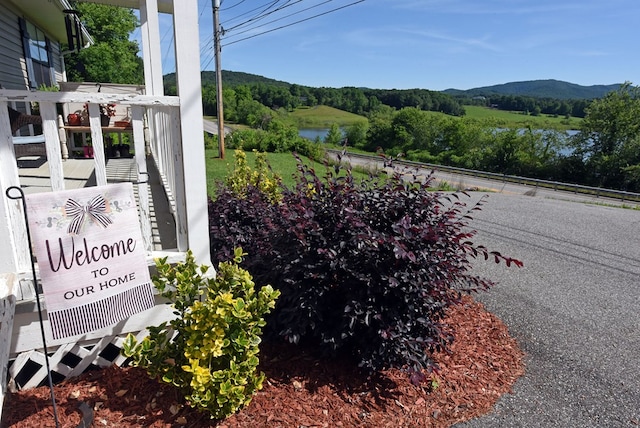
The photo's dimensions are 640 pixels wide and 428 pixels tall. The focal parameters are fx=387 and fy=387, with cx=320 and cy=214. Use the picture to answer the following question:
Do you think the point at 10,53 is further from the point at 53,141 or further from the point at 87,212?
the point at 87,212

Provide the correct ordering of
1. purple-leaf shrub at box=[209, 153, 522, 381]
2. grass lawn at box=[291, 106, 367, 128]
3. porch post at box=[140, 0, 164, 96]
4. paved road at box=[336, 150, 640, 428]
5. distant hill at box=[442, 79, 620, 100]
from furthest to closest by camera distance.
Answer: distant hill at box=[442, 79, 620, 100] → grass lawn at box=[291, 106, 367, 128] → porch post at box=[140, 0, 164, 96] → paved road at box=[336, 150, 640, 428] → purple-leaf shrub at box=[209, 153, 522, 381]

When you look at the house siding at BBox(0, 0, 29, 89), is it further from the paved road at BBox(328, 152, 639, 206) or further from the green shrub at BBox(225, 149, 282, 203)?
the paved road at BBox(328, 152, 639, 206)

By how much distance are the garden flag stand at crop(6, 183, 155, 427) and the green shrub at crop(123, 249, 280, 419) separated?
15cm

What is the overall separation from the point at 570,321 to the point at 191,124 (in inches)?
154

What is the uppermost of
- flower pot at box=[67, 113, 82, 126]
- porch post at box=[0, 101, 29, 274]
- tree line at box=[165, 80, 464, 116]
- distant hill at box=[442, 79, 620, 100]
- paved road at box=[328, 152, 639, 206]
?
distant hill at box=[442, 79, 620, 100]

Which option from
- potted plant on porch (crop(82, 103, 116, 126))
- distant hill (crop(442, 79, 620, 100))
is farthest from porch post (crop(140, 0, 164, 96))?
distant hill (crop(442, 79, 620, 100))

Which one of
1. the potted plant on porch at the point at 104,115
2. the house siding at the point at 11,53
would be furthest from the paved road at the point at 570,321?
the house siding at the point at 11,53

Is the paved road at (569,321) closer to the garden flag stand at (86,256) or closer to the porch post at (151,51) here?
the garden flag stand at (86,256)

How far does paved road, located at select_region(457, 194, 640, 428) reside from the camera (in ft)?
8.21

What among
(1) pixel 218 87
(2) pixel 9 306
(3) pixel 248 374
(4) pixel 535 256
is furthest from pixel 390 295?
(1) pixel 218 87

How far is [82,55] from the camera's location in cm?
2141

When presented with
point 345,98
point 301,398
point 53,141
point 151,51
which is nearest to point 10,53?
point 151,51

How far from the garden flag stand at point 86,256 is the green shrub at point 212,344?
0.15 meters

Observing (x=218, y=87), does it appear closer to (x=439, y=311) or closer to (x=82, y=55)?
(x=82, y=55)
